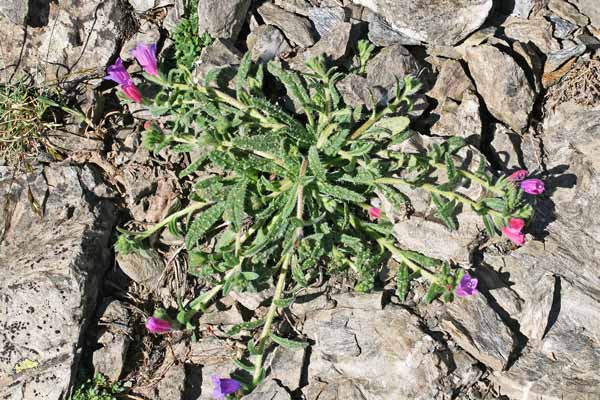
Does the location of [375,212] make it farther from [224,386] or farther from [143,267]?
[143,267]

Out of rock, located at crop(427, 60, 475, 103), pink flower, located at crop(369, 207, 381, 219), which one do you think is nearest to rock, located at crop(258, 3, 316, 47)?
rock, located at crop(427, 60, 475, 103)

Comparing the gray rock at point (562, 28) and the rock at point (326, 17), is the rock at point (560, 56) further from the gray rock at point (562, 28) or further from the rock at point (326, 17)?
the rock at point (326, 17)

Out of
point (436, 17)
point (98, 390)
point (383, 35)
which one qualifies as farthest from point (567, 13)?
point (98, 390)

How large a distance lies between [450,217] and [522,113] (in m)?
1.27

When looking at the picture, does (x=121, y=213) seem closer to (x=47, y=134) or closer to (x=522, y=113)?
(x=47, y=134)

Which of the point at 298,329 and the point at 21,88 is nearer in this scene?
the point at 298,329

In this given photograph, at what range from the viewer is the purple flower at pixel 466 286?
4.71 metres

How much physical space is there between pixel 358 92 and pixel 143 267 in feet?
7.25

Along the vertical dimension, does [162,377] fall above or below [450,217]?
below

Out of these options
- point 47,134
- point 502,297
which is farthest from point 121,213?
point 502,297

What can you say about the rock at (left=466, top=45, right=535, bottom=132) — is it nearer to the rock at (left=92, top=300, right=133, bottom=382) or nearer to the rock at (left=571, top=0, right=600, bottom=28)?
the rock at (left=571, top=0, right=600, bottom=28)

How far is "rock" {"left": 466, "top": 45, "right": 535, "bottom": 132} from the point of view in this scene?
546cm

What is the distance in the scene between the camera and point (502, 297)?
5098 mm

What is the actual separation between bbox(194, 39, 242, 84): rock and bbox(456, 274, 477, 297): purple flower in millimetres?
2436
